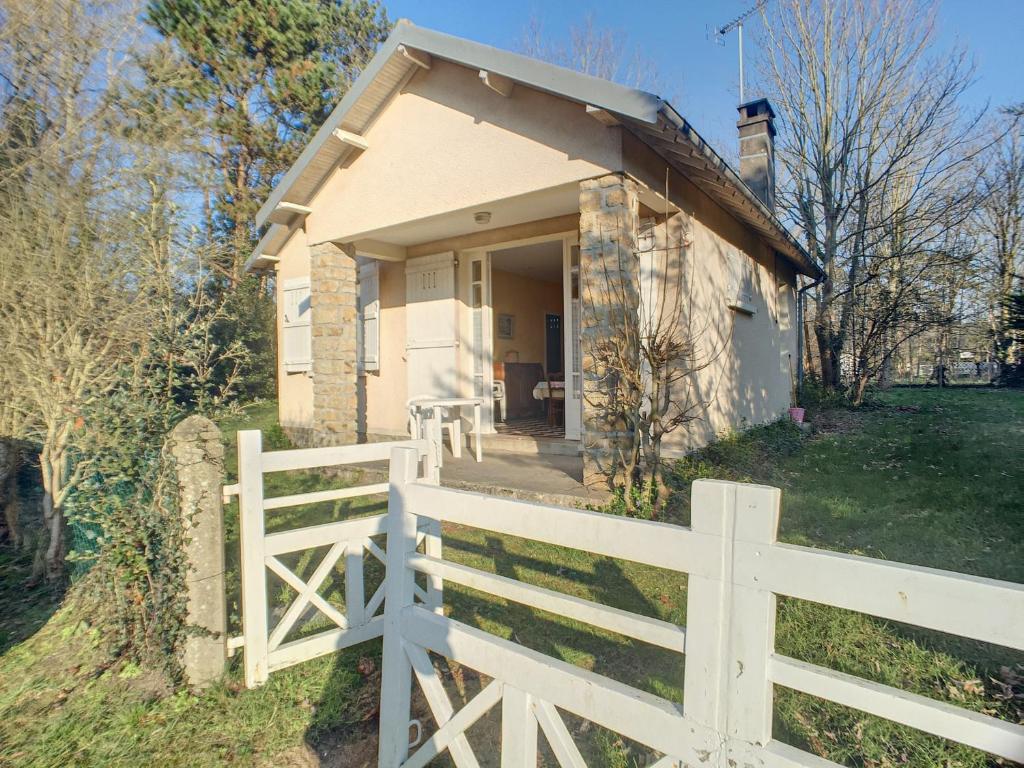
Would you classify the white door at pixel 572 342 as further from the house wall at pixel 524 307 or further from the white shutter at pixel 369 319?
the white shutter at pixel 369 319

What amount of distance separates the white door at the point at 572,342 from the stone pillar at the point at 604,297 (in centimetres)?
169

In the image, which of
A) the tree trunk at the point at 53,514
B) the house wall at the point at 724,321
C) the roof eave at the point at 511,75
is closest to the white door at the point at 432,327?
the roof eave at the point at 511,75

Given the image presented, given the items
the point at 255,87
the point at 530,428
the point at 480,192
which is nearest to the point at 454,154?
the point at 480,192

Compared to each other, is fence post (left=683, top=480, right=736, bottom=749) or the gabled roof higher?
the gabled roof

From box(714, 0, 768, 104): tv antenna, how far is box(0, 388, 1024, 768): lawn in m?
12.9

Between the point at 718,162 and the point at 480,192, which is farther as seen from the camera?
the point at 480,192

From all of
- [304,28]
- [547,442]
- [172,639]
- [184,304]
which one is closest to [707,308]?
[547,442]

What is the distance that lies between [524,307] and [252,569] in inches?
317

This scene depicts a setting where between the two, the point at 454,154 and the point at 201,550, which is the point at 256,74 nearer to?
the point at 454,154

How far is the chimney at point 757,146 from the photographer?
963cm

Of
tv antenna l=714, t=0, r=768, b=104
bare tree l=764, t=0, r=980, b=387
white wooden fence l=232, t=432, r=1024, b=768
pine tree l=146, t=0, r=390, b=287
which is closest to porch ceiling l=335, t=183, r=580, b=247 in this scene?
white wooden fence l=232, t=432, r=1024, b=768

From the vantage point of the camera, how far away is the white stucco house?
15.4ft

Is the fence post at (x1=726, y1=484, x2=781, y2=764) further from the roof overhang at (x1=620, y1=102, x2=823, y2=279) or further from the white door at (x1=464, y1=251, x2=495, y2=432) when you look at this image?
the white door at (x1=464, y1=251, x2=495, y2=432)

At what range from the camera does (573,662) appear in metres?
2.62
